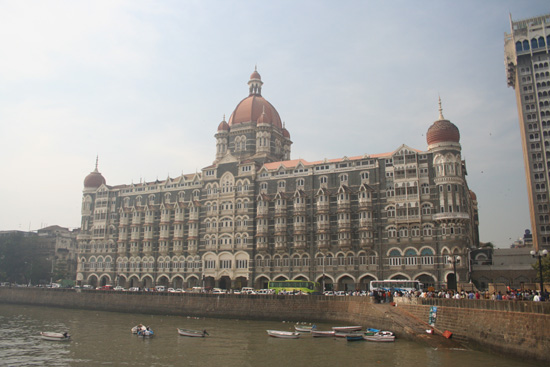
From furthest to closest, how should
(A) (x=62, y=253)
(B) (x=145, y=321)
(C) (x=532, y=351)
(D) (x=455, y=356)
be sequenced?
(A) (x=62, y=253) → (B) (x=145, y=321) → (D) (x=455, y=356) → (C) (x=532, y=351)

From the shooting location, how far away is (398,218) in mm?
71938

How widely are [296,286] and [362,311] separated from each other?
20.0m

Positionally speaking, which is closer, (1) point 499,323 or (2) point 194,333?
(1) point 499,323

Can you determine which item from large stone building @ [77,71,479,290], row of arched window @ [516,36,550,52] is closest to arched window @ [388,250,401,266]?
large stone building @ [77,71,479,290]

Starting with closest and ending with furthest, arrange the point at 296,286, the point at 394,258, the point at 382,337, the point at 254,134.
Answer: the point at 382,337
the point at 394,258
the point at 296,286
the point at 254,134

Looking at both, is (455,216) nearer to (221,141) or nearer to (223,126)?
(221,141)

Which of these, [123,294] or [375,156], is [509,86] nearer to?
[375,156]

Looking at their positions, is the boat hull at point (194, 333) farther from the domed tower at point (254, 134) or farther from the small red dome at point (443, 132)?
the domed tower at point (254, 134)

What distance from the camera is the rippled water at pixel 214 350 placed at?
119ft

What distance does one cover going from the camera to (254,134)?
97812mm

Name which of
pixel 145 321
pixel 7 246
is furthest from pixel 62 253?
pixel 145 321

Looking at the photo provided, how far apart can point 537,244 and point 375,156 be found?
38816 millimetres

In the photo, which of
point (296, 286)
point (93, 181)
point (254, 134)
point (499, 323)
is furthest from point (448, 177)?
point (93, 181)

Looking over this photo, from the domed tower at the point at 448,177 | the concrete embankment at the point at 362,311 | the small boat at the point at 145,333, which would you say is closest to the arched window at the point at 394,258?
the domed tower at the point at 448,177
